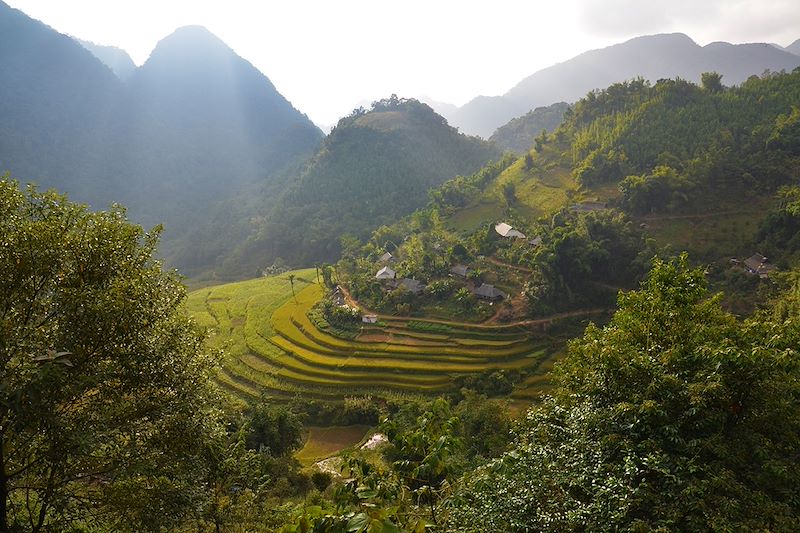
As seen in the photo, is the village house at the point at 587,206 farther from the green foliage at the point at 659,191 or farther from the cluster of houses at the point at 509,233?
the cluster of houses at the point at 509,233

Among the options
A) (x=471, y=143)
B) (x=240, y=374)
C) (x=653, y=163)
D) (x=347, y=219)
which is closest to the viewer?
(x=240, y=374)

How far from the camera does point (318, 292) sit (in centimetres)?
4244

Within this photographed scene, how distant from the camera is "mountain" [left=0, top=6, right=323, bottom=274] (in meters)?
89.2

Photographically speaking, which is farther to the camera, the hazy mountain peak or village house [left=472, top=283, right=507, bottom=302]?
the hazy mountain peak

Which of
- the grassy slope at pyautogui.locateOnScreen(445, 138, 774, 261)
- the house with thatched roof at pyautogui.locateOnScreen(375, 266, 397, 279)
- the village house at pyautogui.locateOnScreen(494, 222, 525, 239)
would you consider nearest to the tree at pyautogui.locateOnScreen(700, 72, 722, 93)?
the grassy slope at pyautogui.locateOnScreen(445, 138, 774, 261)

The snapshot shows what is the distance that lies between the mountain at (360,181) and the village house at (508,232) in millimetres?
28371

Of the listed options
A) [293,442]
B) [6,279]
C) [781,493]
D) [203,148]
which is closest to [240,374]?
[293,442]

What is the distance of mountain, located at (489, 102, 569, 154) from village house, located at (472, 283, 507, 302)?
88817mm

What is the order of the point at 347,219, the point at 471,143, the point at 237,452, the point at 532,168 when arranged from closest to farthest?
1. the point at 237,452
2. the point at 532,168
3. the point at 347,219
4. the point at 471,143

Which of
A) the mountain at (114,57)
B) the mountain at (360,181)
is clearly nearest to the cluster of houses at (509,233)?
the mountain at (360,181)

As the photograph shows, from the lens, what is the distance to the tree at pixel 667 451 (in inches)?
190

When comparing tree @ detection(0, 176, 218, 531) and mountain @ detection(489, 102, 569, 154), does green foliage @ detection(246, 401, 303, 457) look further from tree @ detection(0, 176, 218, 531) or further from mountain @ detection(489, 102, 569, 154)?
mountain @ detection(489, 102, 569, 154)

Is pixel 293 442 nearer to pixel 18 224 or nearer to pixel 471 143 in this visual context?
pixel 18 224

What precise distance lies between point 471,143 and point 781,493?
329 ft
